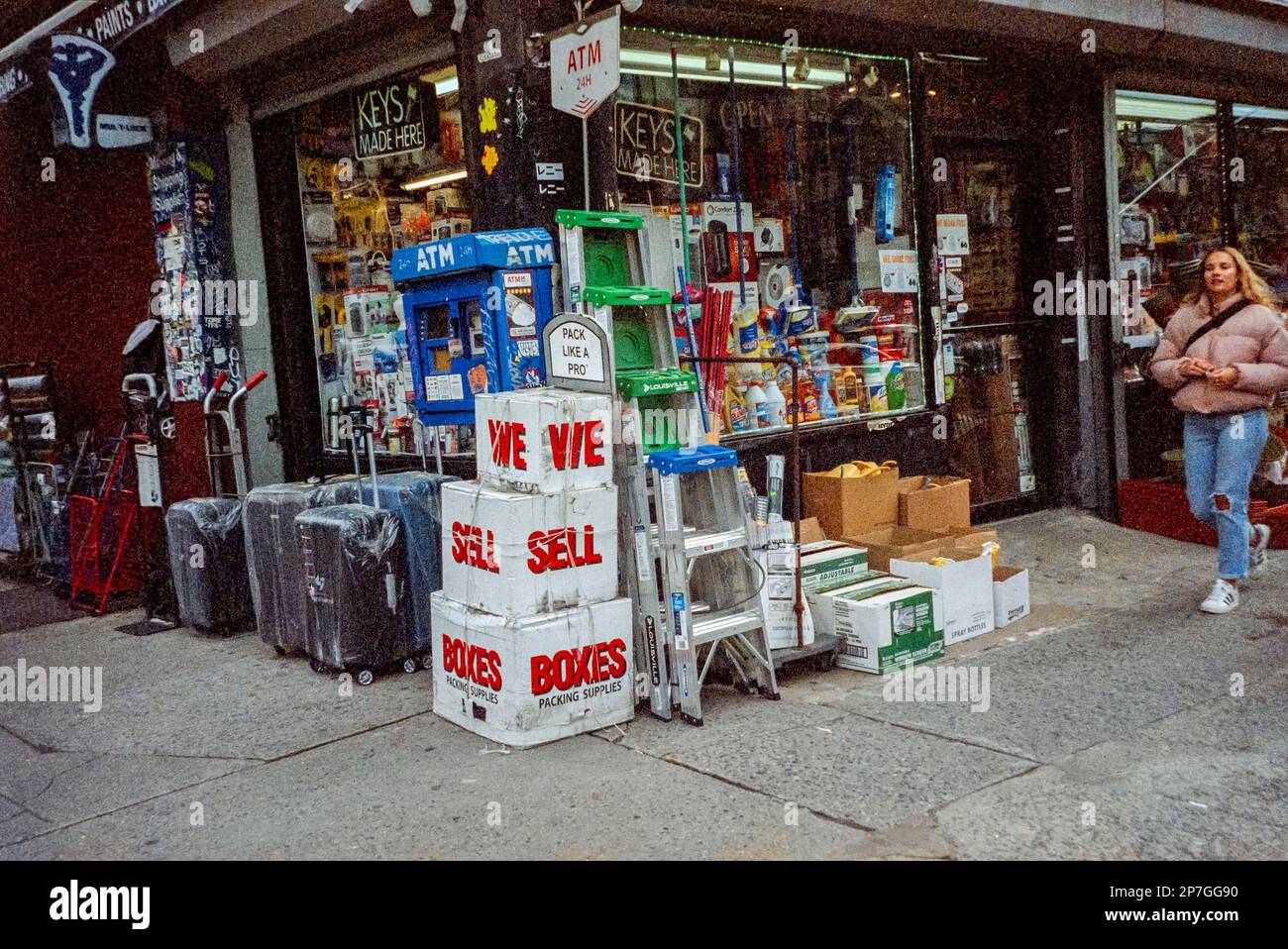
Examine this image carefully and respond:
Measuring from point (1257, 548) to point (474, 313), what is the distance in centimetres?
459

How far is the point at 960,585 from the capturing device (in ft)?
19.1

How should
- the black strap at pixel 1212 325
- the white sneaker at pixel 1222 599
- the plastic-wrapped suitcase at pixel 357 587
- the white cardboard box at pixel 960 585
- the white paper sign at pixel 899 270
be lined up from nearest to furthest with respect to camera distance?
the plastic-wrapped suitcase at pixel 357 587
the white cardboard box at pixel 960 585
the white sneaker at pixel 1222 599
the black strap at pixel 1212 325
the white paper sign at pixel 899 270

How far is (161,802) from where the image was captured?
4.29 m

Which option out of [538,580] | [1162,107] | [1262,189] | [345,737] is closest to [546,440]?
[538,580]

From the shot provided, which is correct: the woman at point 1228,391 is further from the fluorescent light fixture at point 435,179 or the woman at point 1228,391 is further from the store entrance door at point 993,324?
the fluorescent light fixture at point 435,179

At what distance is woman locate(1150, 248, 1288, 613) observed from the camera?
6211mm

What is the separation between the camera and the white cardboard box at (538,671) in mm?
4547

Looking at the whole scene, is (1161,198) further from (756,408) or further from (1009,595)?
(1009,595)

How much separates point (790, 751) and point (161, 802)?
7.63 feet

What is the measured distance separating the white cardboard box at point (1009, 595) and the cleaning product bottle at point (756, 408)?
1.73 meters

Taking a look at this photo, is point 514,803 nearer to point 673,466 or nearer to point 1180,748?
point 673,466

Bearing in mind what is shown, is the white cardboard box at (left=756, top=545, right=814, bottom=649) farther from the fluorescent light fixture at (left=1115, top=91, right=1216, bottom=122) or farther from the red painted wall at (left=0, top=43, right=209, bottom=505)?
the fluorescent light fixture at (left=1115, top=91, right=1216, bottom=122)

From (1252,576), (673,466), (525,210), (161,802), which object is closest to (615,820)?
(673,466)

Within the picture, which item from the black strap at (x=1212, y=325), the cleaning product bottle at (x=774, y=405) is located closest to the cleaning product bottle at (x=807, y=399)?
the cleaning product bottle at (x=774, y=405)
